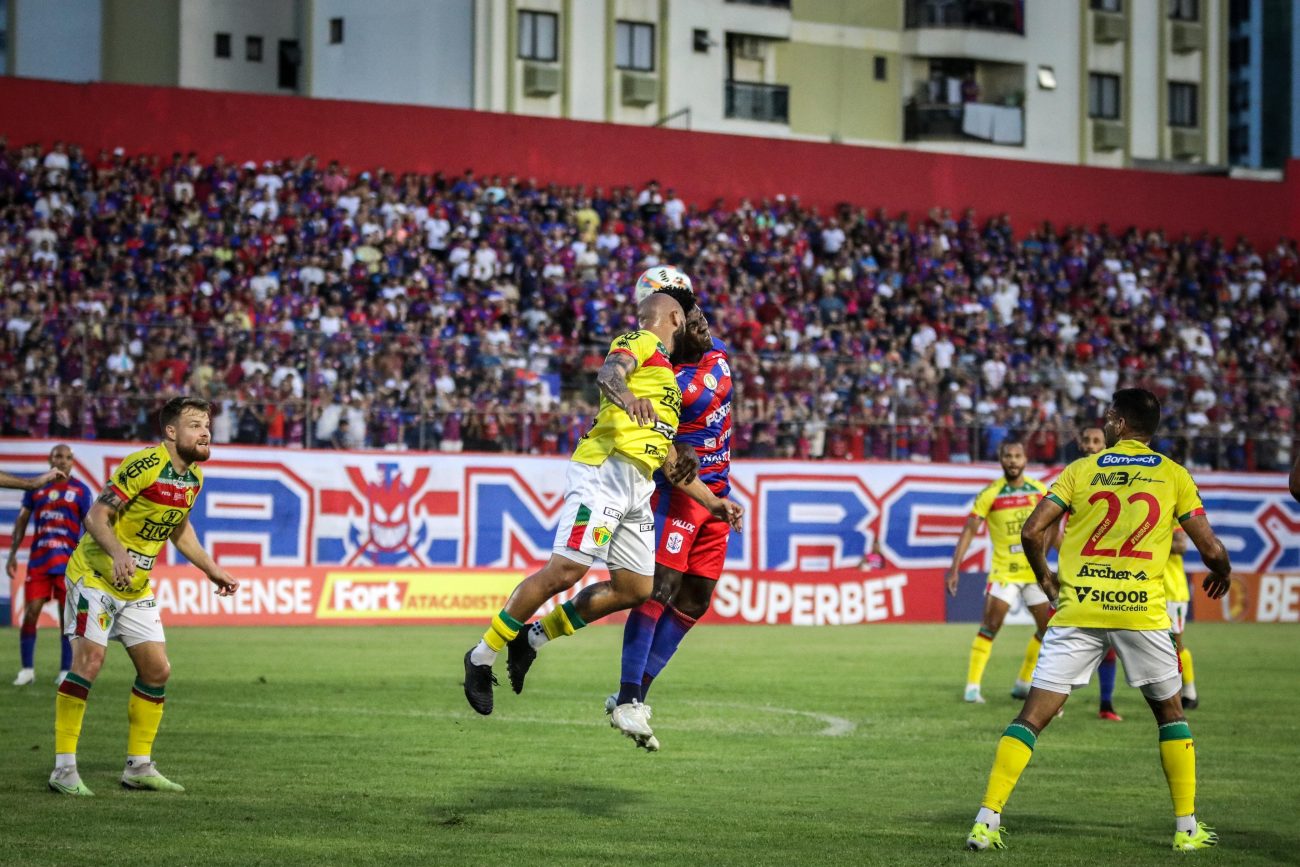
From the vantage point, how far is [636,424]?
11133 millimetres

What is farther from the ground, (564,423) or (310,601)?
(564,423)

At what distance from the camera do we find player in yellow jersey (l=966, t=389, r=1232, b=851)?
10.1 metres

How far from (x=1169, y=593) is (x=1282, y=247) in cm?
3463

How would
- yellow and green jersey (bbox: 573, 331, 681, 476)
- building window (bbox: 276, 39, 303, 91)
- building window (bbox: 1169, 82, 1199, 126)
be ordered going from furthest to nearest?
1. building window (bbox: 1169, 82, 1199, 126)
2. building window (bbox: 276, 39, 303, 91)
3. yellow and green jersey (bbox: 573, 331, 681, 476)

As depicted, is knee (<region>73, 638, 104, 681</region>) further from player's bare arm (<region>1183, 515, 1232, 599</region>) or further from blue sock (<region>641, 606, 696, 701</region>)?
player's bare arm (<region>1183, 515, 1232, 599</region>)

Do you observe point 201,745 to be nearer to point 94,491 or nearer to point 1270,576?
point 94,491

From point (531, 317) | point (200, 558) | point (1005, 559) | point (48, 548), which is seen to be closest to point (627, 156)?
point (531, 317)

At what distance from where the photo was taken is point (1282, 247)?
163 ft

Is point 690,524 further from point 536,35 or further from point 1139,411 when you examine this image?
point 536,35

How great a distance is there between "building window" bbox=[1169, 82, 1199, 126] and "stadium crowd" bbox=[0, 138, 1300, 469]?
20.1 m

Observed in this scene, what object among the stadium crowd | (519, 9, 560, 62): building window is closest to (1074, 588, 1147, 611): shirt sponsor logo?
the stadium crowd

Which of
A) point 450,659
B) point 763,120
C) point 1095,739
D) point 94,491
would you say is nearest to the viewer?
point 1095,739

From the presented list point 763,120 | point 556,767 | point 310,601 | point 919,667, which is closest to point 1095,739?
point 556,767

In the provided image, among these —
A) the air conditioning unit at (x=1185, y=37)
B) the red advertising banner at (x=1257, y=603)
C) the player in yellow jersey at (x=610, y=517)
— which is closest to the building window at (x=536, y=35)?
the air conditioning unit at (x=1185, y=37)
